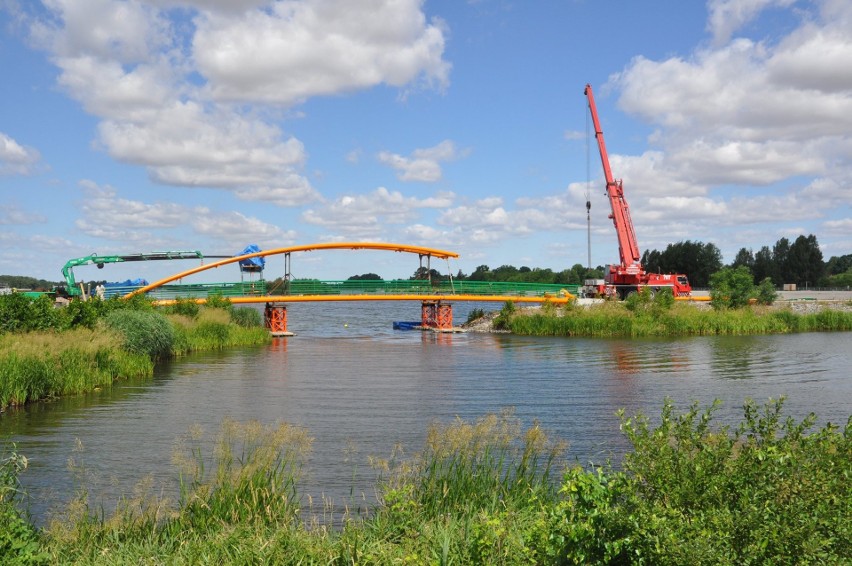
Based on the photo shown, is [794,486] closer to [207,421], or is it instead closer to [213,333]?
[207,421]

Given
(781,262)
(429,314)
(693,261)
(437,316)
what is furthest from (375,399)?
(781,262)

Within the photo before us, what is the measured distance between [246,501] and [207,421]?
9.43 meters

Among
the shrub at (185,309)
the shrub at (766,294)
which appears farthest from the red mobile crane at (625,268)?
the shrub at (185,309)

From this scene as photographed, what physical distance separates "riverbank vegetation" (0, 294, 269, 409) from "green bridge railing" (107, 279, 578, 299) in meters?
19.1

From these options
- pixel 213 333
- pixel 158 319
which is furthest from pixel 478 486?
pixel 213 333

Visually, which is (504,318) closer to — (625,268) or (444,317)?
(444,317)

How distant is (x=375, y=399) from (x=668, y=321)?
35.1 metres

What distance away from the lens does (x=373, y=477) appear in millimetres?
12086

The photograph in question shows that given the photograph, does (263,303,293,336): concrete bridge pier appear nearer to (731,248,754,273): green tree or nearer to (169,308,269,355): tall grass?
(169,308,269,355): tall grass

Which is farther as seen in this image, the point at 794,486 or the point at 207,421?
the point at 207,421

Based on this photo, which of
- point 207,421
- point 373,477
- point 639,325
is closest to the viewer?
point 373,477

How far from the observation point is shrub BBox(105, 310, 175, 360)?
30.0m

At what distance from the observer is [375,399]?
21781 mm

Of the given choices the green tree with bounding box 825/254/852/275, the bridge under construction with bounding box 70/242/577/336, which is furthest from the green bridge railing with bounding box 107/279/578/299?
the green tree with bounding box 825/254/852/275
